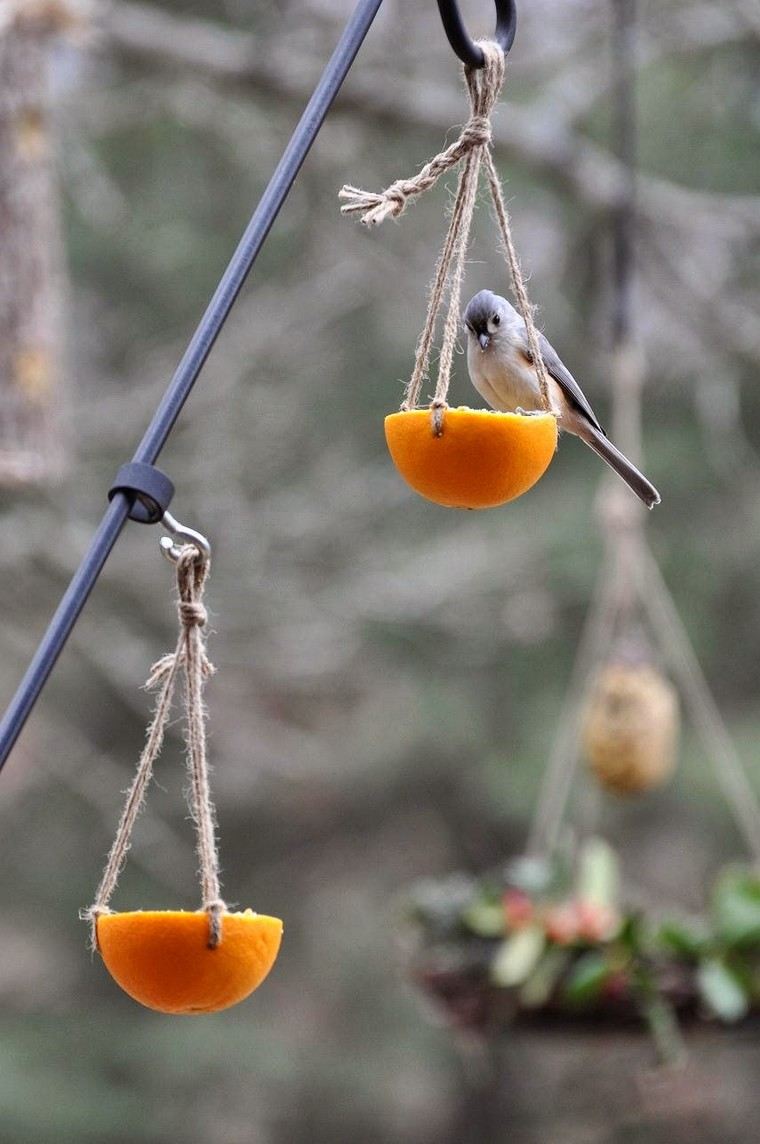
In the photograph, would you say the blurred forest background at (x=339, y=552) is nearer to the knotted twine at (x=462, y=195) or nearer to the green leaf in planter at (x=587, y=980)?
the green leaf in planter at (x=587, y=980)

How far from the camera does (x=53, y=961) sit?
8.69 meters

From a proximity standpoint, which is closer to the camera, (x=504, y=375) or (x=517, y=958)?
(x=504, y=375)

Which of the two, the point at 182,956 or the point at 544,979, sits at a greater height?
the point at 544,979

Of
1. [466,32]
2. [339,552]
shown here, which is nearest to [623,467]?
[466,32]

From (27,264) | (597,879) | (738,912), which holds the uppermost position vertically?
(27,264)

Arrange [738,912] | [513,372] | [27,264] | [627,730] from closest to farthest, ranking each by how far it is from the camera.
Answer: [513,372]
[738,912]
[27,264]
[627,730]

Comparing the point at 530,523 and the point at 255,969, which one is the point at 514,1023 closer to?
the point at 255,969

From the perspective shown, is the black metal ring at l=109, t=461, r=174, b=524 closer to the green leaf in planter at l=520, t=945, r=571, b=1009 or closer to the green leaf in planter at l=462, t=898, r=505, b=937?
the green leaf in planter at l=520, t=945, r=571, b=1009

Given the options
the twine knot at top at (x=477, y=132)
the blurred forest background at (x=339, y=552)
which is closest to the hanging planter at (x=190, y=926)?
the twine knot at top at (x=477, y=132)

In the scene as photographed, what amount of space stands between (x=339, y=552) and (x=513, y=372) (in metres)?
4.43

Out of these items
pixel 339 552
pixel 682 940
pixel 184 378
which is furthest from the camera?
pixel 339 552

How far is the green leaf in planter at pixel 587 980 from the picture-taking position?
3045 mm

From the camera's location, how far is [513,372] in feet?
6.42

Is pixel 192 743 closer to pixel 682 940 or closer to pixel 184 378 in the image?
pixel 184 378
